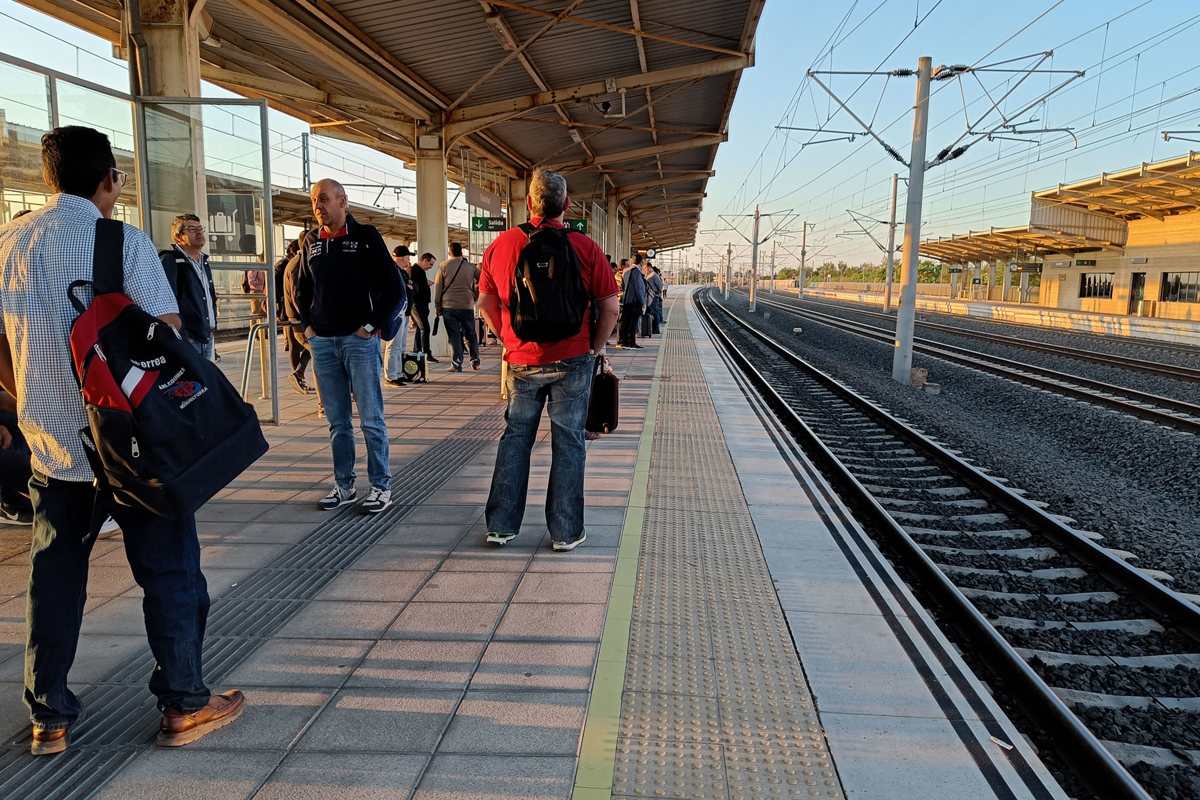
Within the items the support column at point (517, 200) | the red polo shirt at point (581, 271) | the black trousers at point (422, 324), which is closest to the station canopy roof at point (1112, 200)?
the support column at point (517, 200)

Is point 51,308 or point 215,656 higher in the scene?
point 51,308

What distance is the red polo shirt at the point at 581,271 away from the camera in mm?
4312

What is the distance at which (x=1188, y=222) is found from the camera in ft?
120

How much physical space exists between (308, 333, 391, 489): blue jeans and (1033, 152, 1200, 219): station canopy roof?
3321 cm

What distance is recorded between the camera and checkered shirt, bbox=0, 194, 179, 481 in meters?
2.49

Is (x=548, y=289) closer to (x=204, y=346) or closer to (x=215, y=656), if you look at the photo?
(x=215, y=656)

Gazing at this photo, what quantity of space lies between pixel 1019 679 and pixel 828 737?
133 centimetres

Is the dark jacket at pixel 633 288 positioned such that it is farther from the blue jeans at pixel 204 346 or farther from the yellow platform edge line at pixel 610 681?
the yellow platform edge line at pixel 610 681

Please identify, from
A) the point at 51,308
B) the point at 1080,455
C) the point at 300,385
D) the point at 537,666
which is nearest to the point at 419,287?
the point at 300,385

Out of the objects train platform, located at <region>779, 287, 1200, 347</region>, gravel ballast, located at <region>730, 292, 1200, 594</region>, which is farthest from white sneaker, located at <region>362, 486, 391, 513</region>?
train platform, located at <region>779, 287, 1200, 347</region>

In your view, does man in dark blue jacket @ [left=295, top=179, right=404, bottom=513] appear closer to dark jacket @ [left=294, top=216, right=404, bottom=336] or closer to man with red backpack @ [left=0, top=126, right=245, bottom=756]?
dark jacket @ [left=294, top=216, right=404, bottom=336]

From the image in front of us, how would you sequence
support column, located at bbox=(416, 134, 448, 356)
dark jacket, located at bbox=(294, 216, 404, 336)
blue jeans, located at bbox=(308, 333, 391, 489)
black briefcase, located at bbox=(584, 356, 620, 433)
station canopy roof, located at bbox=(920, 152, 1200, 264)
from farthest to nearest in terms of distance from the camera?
station canopy roof, located at bbox=(920, 152, 1200, 264), support column, located at bbox=(416, 134, 448, 356), blue jeans, located at bbox=(308, 333, 391, 489), dark jacket, located at bbox=(294, 216, 404, 336), black briefcase, located at bbox=(584, 356, 620, 433)

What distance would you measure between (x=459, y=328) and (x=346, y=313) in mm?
7673

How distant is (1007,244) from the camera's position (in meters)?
52.8
